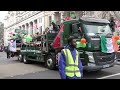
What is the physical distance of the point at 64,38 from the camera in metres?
11.5

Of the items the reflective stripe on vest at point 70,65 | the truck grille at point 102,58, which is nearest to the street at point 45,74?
the truck grille at point 102,58

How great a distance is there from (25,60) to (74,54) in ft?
40.9

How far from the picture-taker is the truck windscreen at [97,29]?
10484 mm

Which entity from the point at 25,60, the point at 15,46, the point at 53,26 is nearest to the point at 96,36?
the point at 53,26

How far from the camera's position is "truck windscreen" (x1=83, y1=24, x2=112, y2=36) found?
1048 cm

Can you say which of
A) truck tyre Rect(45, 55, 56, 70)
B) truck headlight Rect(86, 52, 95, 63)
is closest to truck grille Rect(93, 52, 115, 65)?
truck headlight Rect(86, 52, 95, 63)

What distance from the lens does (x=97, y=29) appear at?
1073 centimetres

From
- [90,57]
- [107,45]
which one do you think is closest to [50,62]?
[90,57]

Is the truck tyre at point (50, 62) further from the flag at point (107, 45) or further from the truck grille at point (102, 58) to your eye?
the flag at point (107, 45)

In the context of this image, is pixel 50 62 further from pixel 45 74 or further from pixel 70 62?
pixel 70 62

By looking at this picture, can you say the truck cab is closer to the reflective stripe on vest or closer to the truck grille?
the truck grille

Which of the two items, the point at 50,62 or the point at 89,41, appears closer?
the point at 89,41
